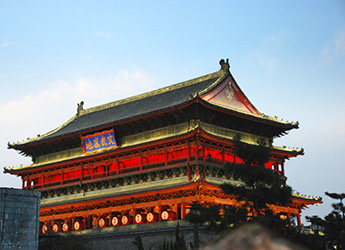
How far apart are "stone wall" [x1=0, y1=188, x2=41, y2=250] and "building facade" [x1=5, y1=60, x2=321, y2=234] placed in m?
14.0

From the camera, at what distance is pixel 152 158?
41.7 m

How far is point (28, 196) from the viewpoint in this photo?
79.4 ft

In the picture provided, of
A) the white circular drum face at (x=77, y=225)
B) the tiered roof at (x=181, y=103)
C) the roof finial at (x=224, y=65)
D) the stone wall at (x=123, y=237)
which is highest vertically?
the roof finial at (x=224, y=65)

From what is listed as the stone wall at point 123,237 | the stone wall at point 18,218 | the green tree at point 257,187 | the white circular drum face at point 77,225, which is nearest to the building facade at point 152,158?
the white circular drum face at point 77,225

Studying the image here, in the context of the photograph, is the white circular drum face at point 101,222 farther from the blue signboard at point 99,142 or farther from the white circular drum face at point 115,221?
the blue signboard at point 99,142

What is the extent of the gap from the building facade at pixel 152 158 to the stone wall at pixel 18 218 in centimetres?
1400

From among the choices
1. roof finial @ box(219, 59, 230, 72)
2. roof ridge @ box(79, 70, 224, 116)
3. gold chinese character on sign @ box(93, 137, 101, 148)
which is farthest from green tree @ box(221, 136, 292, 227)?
gold chinese character on sign @ box(93, 137, 101, 148)

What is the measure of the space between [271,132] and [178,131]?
9943 mm

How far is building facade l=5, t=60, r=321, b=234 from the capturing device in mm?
38375

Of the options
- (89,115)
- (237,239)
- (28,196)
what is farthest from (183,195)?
(237,239)

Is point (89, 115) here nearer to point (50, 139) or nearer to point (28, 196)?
point (50, 139)

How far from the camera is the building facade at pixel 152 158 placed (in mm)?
38375

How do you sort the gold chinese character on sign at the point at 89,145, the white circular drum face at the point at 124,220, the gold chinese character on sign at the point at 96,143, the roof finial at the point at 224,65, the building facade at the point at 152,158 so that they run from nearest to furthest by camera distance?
the building facade at the point at 152,158 → the white circular drum face at the point at 124,220 → the roof finial at the point at 224,65 → the gold chinese character on sign at the point at 96,143 → the gold chinese character on sign at the point at 89,145

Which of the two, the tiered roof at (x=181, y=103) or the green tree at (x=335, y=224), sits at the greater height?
the tiered roof at (x=181, y=103)
